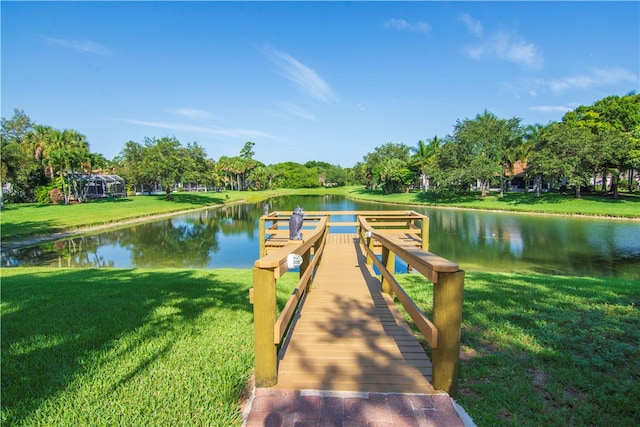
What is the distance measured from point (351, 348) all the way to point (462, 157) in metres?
41.1

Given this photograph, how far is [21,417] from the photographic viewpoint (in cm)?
228

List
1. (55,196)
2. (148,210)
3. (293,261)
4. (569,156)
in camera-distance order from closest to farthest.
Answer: (293,261)
(148,210)
(569,156)
(55,196)

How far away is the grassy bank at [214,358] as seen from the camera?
2.34 meters

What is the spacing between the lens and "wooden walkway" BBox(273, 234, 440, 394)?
261 cm

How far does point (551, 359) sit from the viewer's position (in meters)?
3.03

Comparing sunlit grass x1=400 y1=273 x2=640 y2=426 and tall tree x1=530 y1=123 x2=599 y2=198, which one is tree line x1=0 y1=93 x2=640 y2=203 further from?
sunlit grass x1=400 y1=273 x2=640 y2=426

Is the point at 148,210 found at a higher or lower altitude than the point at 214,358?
lower

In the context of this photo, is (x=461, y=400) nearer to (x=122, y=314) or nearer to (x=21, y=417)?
(x=21, y=417)

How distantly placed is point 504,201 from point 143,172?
41537 millimetres

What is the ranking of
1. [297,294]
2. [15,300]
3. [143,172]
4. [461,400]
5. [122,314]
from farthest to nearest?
[143,172]
[15,300]
[122,314]
[297,294]
[461,400]

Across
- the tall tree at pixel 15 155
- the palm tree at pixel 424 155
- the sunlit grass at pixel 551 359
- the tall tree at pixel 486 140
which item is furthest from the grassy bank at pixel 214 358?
the palm tree at pixel 424 155

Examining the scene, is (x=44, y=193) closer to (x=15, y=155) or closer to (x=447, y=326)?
(x=15, y=155)

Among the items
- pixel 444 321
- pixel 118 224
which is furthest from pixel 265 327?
pixel 118 224

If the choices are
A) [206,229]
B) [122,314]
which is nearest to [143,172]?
[206,229]
